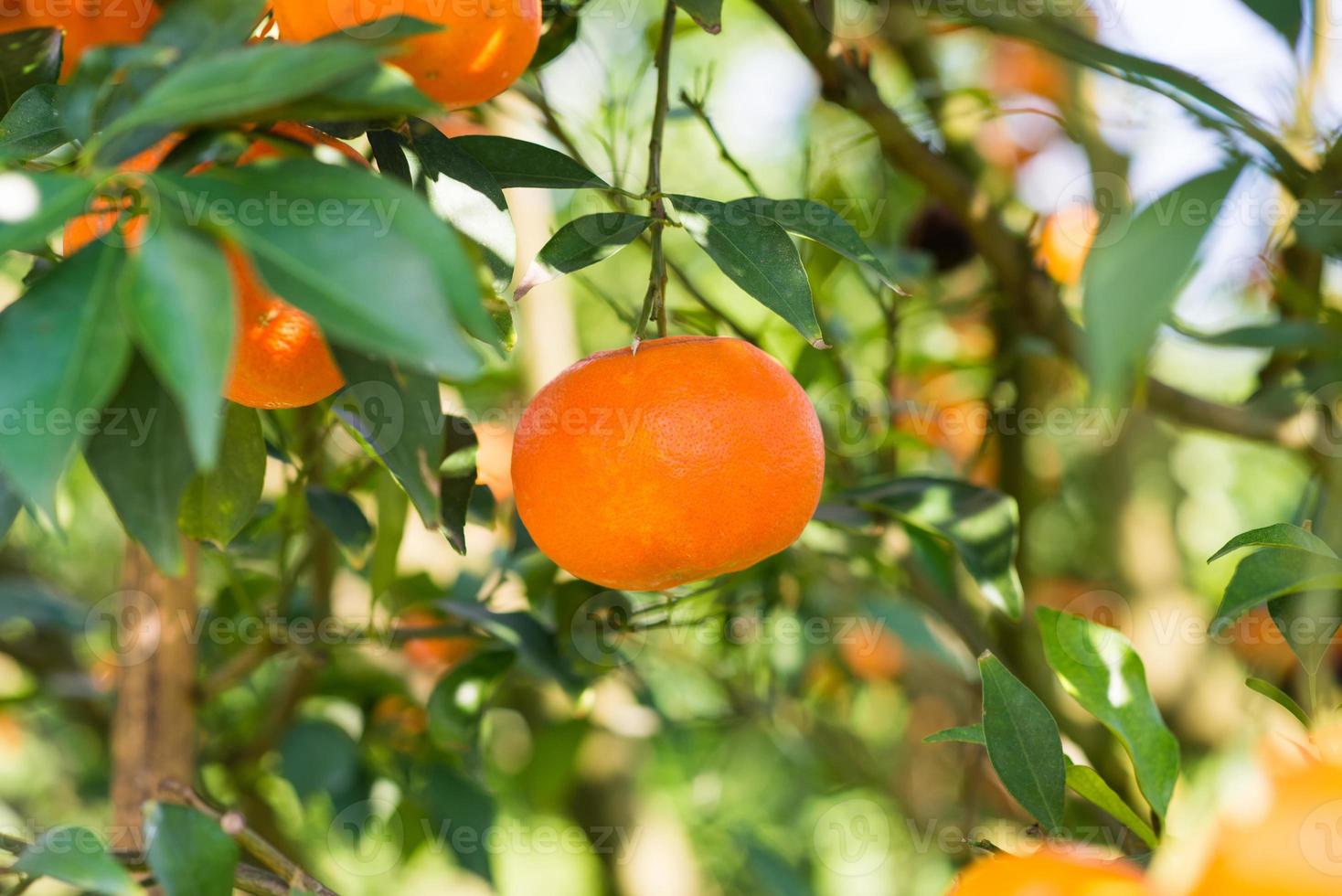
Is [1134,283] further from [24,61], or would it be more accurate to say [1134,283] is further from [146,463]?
[24,61]

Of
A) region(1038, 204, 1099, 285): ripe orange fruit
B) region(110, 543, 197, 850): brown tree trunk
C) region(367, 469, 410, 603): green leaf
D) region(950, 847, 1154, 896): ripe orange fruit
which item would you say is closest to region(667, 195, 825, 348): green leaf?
region(950, 847, 1154, 896): ripe orange fruit

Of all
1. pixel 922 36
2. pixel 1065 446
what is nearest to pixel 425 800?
pixel 922 36

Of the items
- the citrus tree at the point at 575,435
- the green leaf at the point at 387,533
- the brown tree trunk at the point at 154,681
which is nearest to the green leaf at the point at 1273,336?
the citrus tree at the point at 575,435

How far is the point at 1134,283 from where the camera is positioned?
306 millimetres

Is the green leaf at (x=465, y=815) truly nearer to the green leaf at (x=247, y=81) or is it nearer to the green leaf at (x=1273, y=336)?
the green leaf at (x=1273, y=336)

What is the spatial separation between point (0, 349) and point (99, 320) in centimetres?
3

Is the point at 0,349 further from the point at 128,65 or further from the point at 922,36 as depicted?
the point at 922,36

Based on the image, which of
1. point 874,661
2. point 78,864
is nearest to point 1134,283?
point 78,864

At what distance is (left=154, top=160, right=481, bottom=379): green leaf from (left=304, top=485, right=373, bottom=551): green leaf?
40 cm

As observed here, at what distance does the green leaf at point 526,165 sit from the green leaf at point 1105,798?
34cm

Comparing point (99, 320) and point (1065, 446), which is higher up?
point (99, 320)

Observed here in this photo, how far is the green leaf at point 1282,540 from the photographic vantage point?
1.59ft

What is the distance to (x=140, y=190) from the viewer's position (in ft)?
1.23

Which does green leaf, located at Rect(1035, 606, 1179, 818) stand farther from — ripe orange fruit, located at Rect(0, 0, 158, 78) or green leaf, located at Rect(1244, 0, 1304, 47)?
ripe orange fruit, located at Rect(0, 0, 158, 78)
